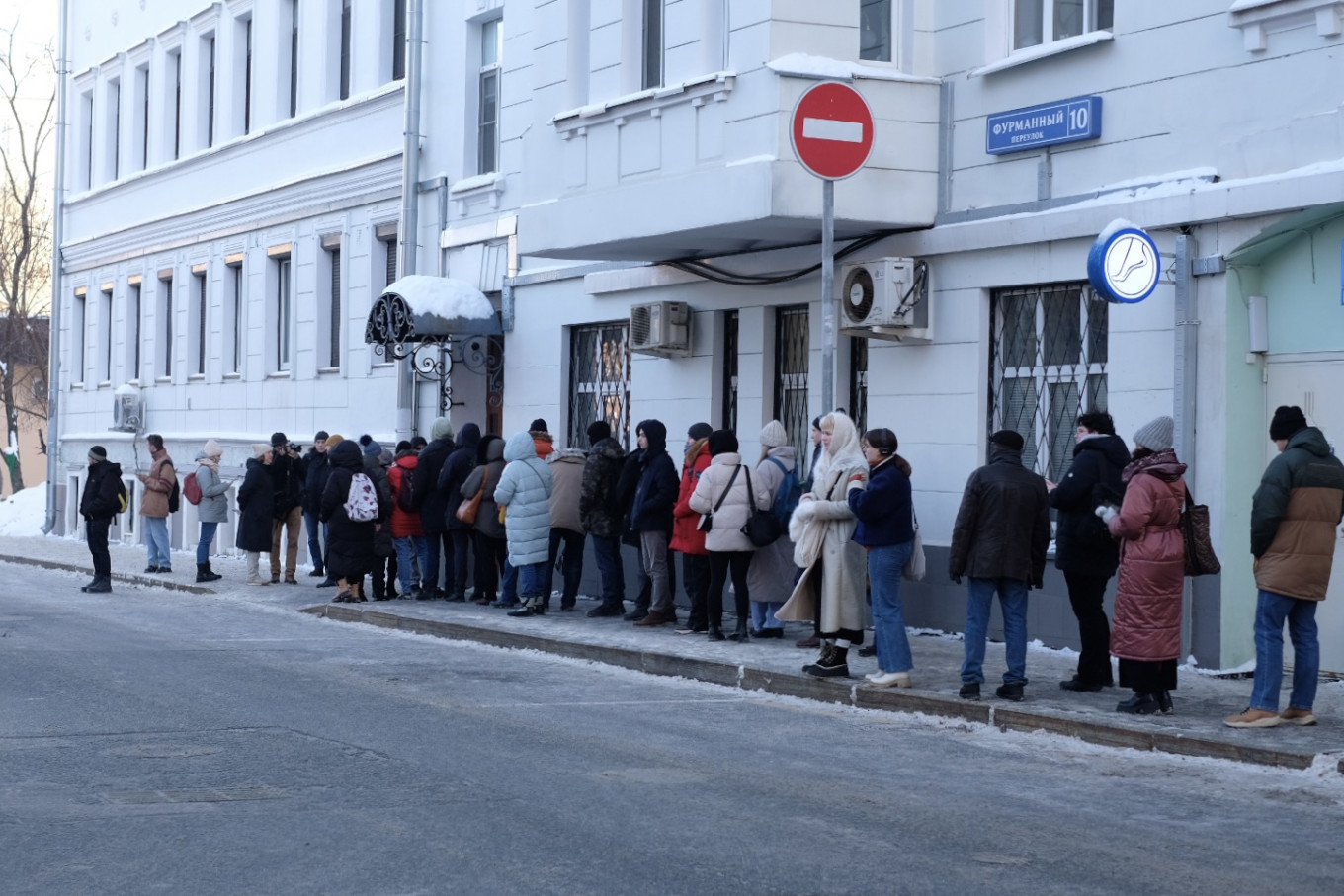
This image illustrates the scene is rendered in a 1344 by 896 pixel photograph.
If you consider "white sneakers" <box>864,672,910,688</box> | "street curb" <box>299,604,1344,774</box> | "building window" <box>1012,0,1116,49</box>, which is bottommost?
"street curb" <box>299,604,1344,774</box>

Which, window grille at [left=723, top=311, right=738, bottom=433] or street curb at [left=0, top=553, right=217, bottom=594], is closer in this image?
window grille at [left=723, top=311, right=738, bottom=433]

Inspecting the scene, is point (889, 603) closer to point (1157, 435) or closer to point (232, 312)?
point (1157, 435)

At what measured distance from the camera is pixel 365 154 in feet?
79.9

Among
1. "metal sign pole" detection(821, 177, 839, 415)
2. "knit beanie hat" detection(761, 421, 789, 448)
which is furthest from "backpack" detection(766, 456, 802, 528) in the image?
"metal sign pole" detection(821, 177, 839, 415)

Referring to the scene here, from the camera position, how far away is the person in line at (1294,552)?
10055 mm

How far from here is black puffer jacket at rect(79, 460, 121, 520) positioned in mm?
21047

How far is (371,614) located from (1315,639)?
9858mm

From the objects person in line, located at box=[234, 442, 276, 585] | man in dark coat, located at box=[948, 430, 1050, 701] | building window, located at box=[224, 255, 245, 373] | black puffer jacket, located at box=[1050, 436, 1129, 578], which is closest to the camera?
man in dark coat, located at box=[948, 430, 1050, 701]

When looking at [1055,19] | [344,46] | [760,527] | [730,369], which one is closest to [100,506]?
[730,369]

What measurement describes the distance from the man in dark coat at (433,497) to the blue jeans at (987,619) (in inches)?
318

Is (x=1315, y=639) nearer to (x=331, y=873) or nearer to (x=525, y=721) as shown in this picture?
(x=525, y=721)

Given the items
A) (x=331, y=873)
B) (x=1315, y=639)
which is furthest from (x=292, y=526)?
(x=331, y=873)

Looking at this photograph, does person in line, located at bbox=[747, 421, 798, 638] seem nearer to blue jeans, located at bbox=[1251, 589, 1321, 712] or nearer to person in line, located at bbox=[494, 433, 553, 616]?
person in line, located at bbox=[494, 433, 553, 616]

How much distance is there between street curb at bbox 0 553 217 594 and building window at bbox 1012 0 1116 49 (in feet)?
37.6
